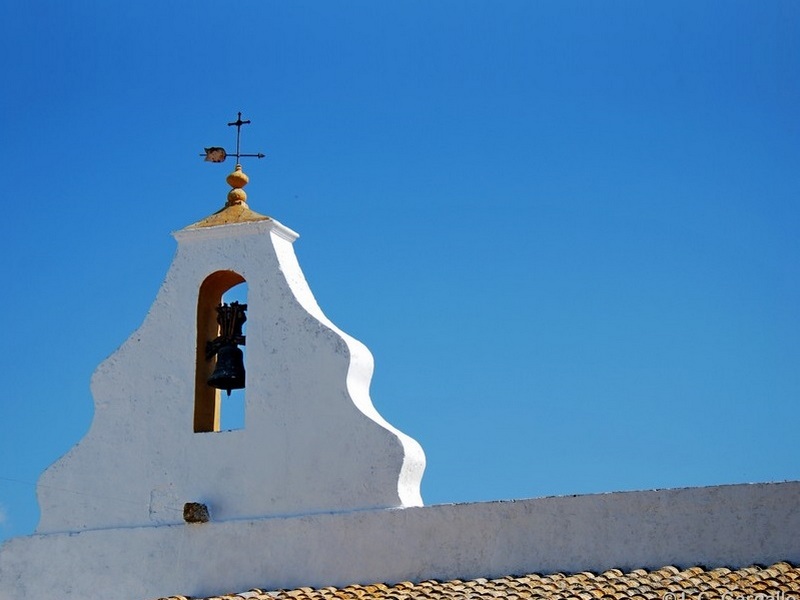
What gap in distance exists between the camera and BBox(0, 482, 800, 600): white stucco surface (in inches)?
414

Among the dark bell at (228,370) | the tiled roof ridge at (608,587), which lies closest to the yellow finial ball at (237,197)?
the dark bell at (228,370)

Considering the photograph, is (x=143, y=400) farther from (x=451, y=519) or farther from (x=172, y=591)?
(x=451, y=519)

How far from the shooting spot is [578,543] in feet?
35.8

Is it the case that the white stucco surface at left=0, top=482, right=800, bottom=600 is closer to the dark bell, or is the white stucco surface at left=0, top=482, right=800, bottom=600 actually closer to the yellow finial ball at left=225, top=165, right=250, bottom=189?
the dark bell

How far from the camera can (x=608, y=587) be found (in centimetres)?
1028

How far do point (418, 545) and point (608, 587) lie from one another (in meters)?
1.70

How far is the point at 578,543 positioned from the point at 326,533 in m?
2.07

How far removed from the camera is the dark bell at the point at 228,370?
12461 millimetres

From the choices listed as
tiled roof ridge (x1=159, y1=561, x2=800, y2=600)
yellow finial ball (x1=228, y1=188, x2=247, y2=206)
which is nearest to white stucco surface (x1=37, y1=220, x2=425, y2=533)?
yellow finial ball (x1=228, y1=188, x2=247, y2=206)

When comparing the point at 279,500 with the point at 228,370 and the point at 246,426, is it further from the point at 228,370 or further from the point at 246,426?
the point at 228,370

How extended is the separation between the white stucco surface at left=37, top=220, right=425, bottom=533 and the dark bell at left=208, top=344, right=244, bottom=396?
19 cm

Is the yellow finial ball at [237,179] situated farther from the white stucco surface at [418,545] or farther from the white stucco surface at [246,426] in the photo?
the white stucco surface at [418,545]

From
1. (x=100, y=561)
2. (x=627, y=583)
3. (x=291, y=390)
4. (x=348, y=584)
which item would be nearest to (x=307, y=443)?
(x=291, y=390)

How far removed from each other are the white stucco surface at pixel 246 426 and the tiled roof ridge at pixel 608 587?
2.65ft
